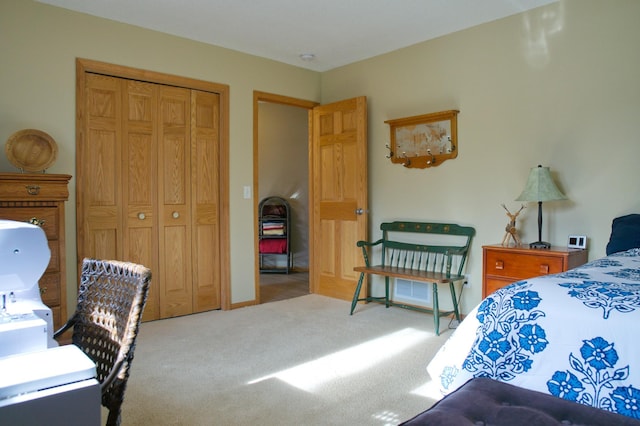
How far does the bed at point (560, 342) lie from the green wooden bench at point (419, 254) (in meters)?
1.88

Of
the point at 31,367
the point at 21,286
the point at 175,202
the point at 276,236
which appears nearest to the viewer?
the point at 31,367

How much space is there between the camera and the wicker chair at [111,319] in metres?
1.31

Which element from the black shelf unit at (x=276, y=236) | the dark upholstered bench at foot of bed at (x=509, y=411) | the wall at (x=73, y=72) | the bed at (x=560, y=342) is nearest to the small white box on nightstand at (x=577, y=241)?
the bed at (x=560, y=342)

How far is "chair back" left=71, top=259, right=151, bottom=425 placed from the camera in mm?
1311

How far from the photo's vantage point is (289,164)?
6805 millimetres

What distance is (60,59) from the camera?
11.2 ft

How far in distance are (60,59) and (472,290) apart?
3.64 meters

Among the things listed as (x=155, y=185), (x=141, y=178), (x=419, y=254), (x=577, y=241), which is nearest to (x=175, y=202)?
(x=155, y=185)

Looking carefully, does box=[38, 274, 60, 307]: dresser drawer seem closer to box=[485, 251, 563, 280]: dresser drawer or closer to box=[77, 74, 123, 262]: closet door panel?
box=[77, 74, 123, 262]: closet door panel

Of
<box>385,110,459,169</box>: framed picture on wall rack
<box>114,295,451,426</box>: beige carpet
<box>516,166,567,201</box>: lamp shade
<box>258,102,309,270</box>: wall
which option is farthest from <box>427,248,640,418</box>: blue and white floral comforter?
<box>258,102,309,270</box>: wall

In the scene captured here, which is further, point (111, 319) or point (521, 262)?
point (521, 262)

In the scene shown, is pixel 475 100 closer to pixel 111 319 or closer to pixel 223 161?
pixel 223 161

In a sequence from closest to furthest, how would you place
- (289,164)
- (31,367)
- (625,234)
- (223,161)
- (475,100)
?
(31,367) → (625,234) → (475,100) → (223,161) → (289,164)

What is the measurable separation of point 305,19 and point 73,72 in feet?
5.87
